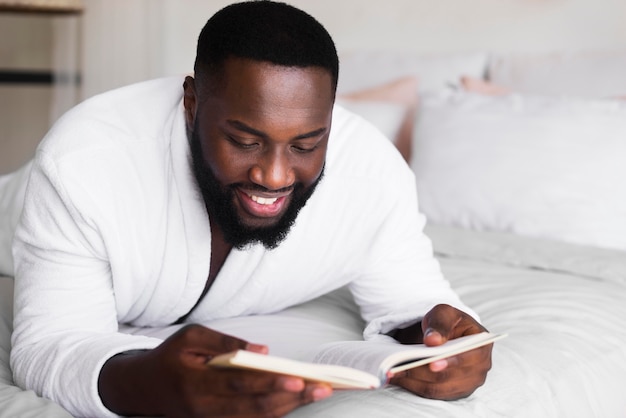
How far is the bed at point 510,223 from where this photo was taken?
147 centimetres

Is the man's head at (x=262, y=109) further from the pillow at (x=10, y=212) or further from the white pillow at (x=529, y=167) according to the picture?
the white pillow at (x=529, y=167)

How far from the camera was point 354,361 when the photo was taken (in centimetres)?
115

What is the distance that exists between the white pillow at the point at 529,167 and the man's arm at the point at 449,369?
1142 millimetres

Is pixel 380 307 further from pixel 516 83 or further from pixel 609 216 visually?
pixel 516 83

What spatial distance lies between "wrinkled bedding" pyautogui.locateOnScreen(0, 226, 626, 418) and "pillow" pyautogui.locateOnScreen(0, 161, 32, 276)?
9 cm

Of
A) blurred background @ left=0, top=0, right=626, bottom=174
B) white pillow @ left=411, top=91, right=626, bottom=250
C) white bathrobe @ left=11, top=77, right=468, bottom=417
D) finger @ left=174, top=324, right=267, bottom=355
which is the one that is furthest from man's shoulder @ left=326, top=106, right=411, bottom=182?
blurred background @ left=0, top=0, right=626, bottom=174

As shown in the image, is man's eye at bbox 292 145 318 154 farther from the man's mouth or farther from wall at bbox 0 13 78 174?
wall at bbox 0 13 78 174

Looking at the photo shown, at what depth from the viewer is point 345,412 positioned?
47.3 inches

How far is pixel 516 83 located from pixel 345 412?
2.01 m

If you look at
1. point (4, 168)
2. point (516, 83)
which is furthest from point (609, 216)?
point (4, 168)

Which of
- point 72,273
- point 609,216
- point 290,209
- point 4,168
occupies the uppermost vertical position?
point 290,209

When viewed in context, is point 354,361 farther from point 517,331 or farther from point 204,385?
point 517,331

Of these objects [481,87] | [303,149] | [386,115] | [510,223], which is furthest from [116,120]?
[481,87]

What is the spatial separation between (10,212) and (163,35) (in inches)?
94.1
